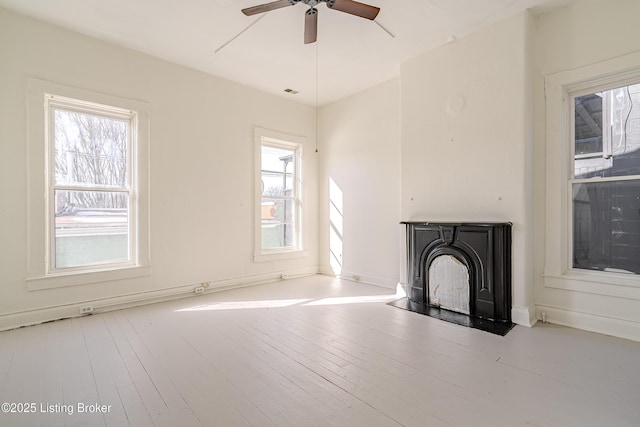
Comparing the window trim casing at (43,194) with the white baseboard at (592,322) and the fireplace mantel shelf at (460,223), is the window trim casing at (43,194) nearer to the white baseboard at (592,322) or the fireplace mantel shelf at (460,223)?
the fireplace mantel shelf at (460,223)

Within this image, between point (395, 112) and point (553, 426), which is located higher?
point (395, 112)

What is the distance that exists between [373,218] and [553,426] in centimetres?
332

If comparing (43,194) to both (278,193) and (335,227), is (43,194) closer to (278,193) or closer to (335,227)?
(278,193)

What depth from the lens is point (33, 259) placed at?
2.97 m

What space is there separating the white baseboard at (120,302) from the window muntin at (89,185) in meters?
0.39

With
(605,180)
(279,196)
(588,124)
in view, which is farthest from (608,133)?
(279,196)

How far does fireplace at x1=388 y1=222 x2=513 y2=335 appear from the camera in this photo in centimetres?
299

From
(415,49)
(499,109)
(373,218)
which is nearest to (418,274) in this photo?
(373,218)

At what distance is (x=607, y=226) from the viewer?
2.81 m

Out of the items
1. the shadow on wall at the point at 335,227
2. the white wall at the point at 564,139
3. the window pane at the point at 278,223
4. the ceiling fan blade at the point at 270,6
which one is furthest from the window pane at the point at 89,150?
the white wall at the point at 564,139

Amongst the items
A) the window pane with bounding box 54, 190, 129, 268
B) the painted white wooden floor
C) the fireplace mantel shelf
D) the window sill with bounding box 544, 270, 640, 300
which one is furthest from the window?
the window sill with bounding box 544, 270, 640, 300

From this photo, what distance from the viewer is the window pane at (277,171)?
5004 mm

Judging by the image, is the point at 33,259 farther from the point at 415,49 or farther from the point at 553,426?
the point at 415,49

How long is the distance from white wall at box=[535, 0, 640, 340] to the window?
11.4 ft
